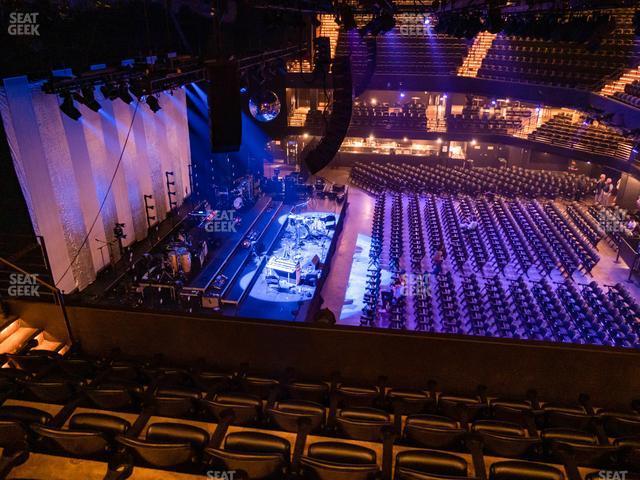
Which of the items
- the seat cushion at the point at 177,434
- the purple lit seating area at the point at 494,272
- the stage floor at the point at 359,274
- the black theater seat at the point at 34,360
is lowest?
the stage floor at the point at 359,274

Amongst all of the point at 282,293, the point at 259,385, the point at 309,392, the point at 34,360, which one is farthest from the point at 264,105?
the point at 282,293

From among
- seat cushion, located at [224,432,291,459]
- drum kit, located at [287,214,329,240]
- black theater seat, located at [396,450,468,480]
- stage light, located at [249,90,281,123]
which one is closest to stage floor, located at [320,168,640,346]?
drum kit, located at [287,214,329,240]

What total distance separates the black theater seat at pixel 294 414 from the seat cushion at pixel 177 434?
532 millimetres

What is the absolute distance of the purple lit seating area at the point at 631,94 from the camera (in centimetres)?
1344

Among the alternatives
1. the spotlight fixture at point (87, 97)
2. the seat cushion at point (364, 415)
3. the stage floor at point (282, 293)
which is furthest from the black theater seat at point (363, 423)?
the spotlight fixture at point (87, 97)

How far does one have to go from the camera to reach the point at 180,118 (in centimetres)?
1352

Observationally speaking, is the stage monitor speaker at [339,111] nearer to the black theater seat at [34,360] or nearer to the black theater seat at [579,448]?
the black theater seat at [34,360]

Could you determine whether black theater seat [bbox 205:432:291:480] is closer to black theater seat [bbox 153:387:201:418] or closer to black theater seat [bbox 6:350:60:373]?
black theater seat [bbox 153:387:201:418]

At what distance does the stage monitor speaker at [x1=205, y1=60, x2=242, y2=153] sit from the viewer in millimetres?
4840

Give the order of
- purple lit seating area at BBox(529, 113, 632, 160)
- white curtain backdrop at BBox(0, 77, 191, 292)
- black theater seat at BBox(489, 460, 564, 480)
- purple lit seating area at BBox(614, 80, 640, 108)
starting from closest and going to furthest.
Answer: black theater seat at BBox(489, 460, 564, 480)
white curtain backdrop at BBox(0, 77, 191, 292)
purple lit seating area at BBox(614, 80, 640, 108)
purple lit seating area at BBox(529, 113, 632, 160)

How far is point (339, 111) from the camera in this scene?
637 cm

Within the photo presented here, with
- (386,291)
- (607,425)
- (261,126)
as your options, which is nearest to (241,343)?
(607,425)

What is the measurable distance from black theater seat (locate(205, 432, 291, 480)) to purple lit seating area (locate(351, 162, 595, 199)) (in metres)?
15.3

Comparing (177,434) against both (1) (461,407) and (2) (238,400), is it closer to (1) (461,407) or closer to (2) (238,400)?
(2) (238,400)
